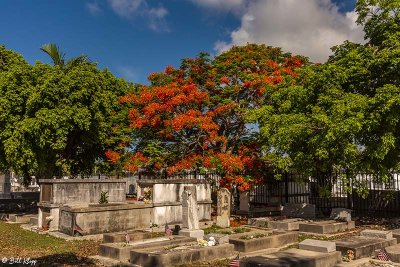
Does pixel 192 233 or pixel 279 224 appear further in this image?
pixel 279 224

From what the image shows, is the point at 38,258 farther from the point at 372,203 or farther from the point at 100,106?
the point at 372,203

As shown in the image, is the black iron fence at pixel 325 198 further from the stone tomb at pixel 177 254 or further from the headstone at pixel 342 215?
the stone tomb at pixel 177 254

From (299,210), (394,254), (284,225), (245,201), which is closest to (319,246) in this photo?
(394,254)

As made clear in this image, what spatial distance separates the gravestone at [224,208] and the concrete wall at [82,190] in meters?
5.07

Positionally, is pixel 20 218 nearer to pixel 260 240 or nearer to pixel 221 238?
pixel 221 238

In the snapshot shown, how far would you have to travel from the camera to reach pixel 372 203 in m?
21.4

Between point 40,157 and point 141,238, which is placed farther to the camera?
point 40,157

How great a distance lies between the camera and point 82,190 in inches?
703

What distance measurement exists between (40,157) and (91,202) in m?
4.27

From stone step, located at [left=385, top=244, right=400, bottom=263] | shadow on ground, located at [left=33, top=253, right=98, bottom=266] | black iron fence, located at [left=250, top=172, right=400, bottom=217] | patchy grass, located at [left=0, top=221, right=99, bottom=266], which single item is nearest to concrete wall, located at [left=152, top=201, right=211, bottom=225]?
patchy grass, located at [left=0, top=221, right=99, bottom=266]

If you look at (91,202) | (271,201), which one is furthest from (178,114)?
(271,201)

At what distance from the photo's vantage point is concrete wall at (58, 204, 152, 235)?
49.9 ft

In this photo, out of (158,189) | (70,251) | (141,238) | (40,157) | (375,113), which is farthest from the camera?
(40,157)

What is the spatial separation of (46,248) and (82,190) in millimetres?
5004
